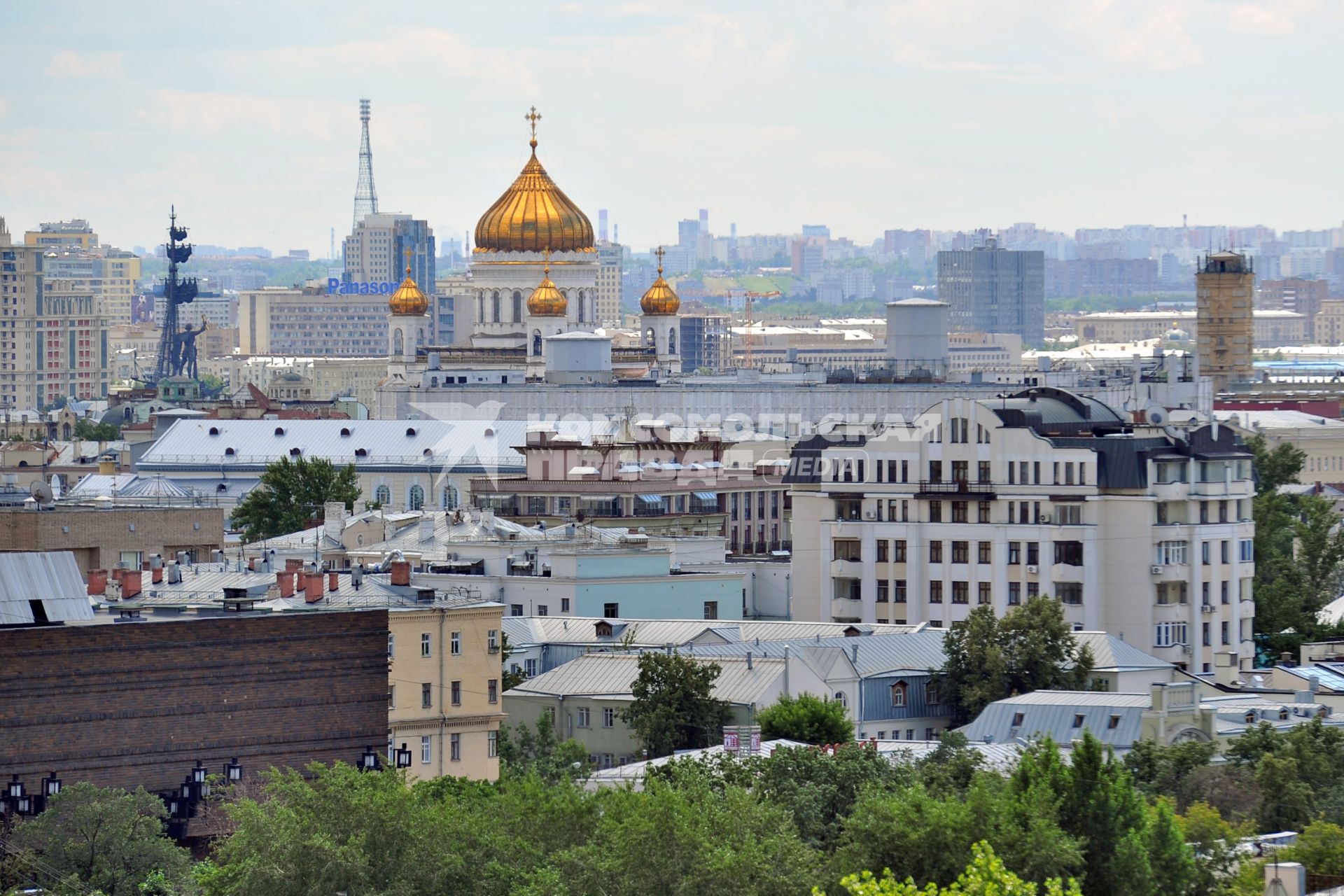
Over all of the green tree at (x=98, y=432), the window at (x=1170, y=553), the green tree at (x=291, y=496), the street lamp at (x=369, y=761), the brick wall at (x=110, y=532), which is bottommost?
the green tree at (x=98, y=432)

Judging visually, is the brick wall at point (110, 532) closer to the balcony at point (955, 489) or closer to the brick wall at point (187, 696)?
the balcony at point (955, 489)

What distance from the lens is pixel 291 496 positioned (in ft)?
323

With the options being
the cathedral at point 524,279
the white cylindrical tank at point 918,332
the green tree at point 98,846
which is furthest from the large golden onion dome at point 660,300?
the green tree at point 98,846

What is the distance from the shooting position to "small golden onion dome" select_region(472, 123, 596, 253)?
141875 millimetres

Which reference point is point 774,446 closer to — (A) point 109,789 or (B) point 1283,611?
(B) point 1283,611

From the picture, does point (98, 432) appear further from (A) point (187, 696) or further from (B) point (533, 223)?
(A) point (187, 696)

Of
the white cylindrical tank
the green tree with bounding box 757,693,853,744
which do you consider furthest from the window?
the white cylindrical tank

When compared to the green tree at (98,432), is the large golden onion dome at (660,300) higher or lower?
higher

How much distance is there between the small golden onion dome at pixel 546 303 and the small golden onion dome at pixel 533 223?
4300 mm

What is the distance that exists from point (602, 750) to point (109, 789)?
13239 mm

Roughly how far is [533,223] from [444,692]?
91.9 meters

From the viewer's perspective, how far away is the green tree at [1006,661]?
58562 millimetres

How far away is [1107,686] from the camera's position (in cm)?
6019

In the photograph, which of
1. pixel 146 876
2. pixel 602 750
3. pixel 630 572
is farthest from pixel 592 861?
pixel 630 572
